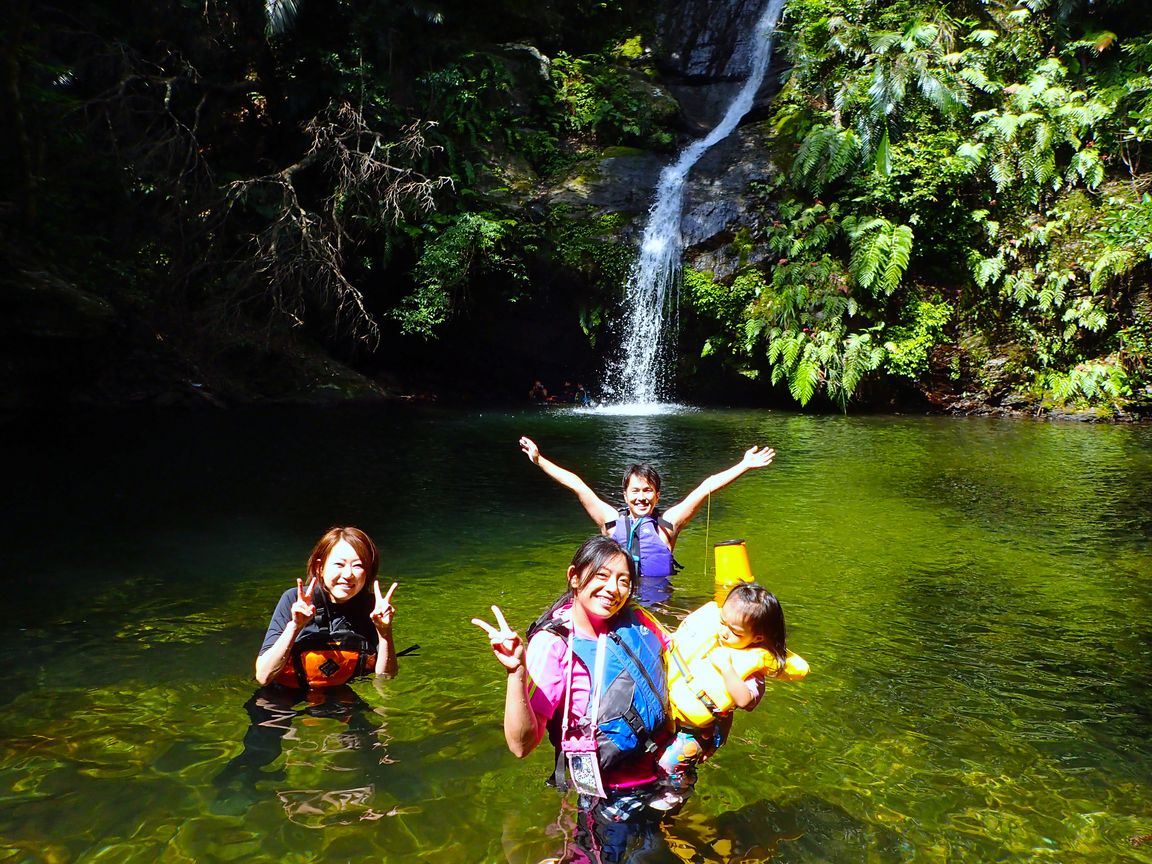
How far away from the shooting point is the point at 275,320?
17.8 metres

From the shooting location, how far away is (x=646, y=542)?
16.9ft

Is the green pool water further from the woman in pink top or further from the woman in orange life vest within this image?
the woman in pink top

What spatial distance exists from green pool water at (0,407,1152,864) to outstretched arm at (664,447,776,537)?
608 millimetres

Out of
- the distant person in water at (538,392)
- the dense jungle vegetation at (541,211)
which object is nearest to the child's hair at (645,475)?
the dense jungle vegetation at (541,211)

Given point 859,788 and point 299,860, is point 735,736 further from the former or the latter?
point 299,860

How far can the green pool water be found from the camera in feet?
9.83

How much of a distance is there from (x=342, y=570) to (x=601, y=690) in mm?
1366

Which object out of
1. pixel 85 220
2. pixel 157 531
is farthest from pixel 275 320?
pixel 157 531

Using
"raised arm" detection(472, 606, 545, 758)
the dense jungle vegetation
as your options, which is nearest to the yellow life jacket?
"raised arm" detection(472, 606, 545, 758)

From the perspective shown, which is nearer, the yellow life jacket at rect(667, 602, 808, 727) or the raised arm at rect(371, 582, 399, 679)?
the yellow life jacket at rect(667, 602, 808, 727)

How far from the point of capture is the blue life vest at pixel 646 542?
507cm

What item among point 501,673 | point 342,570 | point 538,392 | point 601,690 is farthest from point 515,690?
point 538,392

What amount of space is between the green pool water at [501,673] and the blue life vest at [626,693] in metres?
0.51

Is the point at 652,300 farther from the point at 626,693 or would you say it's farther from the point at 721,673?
the point at 626,693
